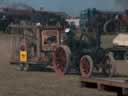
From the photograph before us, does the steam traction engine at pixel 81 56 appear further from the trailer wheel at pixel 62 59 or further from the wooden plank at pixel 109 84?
the wooden plank at pixel 109 84

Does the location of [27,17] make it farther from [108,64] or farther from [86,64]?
[86,64]

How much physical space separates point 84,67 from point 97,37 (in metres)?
1.28

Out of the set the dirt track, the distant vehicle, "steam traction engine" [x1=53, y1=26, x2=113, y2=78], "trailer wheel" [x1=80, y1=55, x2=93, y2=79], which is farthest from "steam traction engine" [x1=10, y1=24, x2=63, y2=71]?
→ the distant vehicle

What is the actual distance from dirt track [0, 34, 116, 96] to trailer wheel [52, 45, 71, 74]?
11.8 inches

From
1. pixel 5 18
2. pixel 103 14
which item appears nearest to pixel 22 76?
pixel 103 14

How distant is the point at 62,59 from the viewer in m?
17.8

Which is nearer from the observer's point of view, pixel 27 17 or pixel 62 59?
pixel 62 59

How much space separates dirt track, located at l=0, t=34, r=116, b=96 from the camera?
13305 millimetres

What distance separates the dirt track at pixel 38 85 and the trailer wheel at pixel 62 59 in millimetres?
299

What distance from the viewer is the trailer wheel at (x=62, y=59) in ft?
57.0

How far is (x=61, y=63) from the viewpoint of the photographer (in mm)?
17953

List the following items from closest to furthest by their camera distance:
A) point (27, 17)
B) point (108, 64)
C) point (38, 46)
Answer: point (108, 64) < point (38, 46) < point (27, 17)

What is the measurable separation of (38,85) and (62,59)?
2.94 m

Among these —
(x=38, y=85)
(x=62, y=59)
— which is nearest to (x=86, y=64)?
(x=62, y=59)
